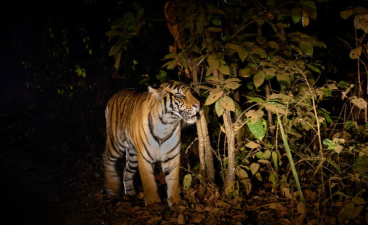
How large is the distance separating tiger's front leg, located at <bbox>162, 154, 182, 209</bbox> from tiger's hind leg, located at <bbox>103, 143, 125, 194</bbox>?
951 mm

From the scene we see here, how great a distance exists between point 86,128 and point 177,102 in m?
3.75

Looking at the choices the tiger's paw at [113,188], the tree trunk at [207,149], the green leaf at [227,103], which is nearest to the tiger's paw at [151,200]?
the tree trunk at [207,149]

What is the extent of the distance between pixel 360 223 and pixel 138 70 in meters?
4.20

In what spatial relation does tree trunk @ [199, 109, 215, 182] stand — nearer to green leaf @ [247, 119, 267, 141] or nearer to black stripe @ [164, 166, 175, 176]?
black stripe @ [164, 166, 175, 176]

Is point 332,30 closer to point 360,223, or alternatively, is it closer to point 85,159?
point 360,223

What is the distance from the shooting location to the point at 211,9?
7.70ft

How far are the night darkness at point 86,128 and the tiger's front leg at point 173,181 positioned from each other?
5.3 inches

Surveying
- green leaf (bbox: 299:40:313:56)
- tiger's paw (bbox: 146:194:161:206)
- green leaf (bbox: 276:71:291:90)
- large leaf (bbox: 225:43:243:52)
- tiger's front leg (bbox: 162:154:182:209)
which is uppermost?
large leaf (bbox: 225:43:243:52)

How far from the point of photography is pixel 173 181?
3525 mm

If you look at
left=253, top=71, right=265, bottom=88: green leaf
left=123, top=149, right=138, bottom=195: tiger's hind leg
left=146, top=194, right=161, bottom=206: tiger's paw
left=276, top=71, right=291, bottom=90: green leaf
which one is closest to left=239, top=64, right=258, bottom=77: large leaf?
left=253, top=71, right=265, bottom=88: green leaf

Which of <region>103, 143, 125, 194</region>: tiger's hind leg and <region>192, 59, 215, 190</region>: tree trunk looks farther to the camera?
<region>103, 143, 125, 194</region>: tiger's hind leg

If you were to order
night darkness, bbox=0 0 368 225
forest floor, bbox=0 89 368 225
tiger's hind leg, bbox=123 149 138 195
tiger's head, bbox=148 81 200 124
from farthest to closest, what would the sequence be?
tiger's hind leg, bbox=123 149 138 195 → night darkness, bbox=0 0 368 225 → tiger's head, bbox=148 81 200 124 → forest floor, bbox=0 89 368 225

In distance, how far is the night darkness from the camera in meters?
3.33

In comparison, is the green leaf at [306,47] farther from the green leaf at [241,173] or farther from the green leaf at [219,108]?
the green leaf at [241,173]
